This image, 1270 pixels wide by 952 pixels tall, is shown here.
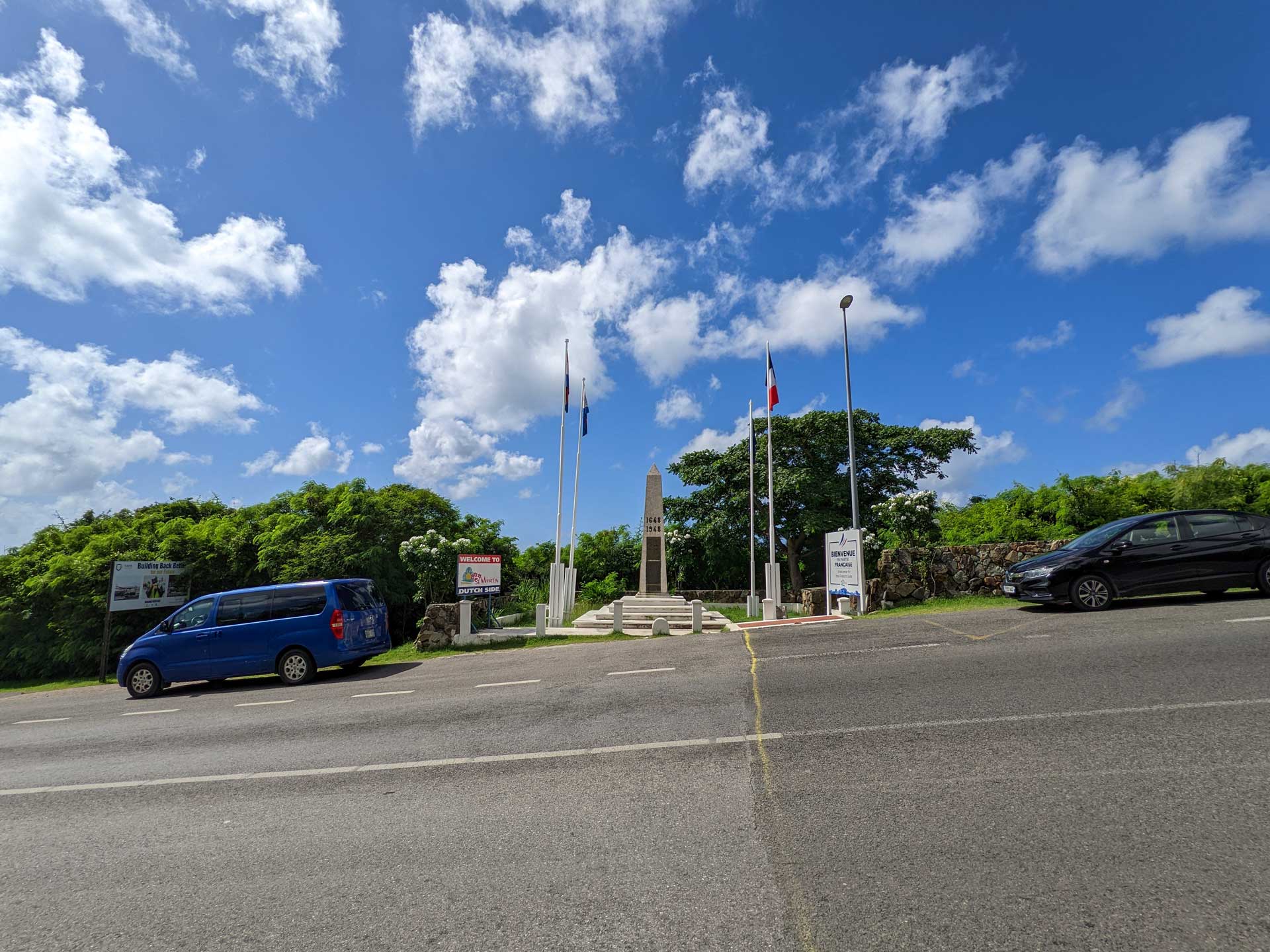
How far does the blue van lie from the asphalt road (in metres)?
3.38

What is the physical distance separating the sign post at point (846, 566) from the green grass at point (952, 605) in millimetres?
692

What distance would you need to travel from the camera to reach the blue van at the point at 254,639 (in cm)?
1155

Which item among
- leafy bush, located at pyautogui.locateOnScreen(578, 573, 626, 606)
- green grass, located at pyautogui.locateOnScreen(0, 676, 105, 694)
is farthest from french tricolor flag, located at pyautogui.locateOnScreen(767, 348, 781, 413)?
green grass, located at pyautogui.locateOnScreen(0, 676, 105, 694)

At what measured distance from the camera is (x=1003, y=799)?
385 cm

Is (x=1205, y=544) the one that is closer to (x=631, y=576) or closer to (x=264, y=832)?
(x=264, y=832)

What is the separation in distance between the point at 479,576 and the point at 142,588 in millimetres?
10519

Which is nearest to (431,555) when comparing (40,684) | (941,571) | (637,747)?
(941,571)

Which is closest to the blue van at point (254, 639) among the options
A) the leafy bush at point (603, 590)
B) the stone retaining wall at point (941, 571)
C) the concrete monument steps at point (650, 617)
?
the concrete monument steps at point (650, 617)

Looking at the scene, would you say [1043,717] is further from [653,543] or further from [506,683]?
[653,543]

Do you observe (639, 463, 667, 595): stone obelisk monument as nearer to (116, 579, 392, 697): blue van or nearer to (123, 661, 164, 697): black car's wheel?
(116, 579, 392, 697): blue van

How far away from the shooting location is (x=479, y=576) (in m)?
17.1

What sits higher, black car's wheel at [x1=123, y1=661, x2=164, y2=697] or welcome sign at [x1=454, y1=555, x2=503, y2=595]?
welcome sign at [x1=454, y1=555, x2=503, y2=595]

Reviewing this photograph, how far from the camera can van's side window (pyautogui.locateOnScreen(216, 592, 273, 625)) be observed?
11789mm

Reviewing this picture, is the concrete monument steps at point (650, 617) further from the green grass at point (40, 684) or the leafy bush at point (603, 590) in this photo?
the green grass at point (40, 684)
